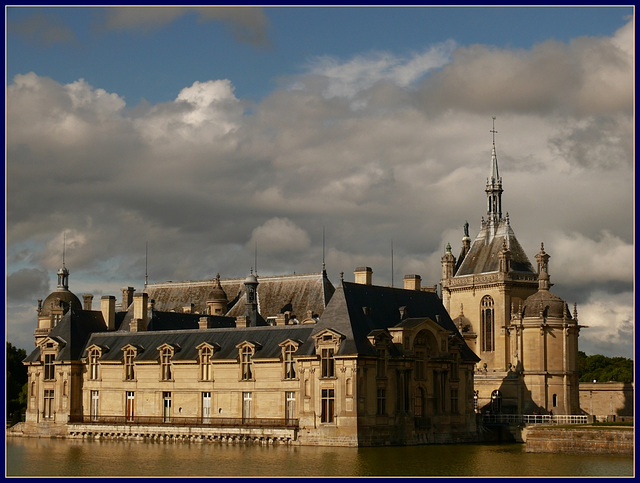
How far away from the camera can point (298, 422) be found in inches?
2884

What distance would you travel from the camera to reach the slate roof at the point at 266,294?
95438 mm

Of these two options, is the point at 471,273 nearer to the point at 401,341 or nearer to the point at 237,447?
the point at 401,341

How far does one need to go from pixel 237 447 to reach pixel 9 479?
20.6 metres

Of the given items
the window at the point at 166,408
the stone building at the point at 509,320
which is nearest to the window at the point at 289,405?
the window at the point at 166,408

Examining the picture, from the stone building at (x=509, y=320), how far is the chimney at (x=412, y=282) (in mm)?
10180

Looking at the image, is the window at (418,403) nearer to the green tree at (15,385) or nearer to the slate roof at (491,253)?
the slate roof at (491,253)

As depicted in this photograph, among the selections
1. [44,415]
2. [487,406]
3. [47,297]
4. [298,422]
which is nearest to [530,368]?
[487,406]

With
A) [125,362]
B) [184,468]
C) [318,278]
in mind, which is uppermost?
[318,278]

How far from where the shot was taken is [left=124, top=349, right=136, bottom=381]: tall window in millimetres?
82438

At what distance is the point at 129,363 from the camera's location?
82562 mm

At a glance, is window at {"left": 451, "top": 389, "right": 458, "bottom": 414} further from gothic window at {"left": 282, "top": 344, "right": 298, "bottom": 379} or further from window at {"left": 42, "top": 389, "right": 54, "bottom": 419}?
window at {"left": 42, "top": 389, "right": 54, "bottom": 419}

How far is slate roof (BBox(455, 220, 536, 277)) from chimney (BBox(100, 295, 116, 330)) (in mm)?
32447

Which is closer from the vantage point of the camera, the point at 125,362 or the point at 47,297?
the point at 125,362

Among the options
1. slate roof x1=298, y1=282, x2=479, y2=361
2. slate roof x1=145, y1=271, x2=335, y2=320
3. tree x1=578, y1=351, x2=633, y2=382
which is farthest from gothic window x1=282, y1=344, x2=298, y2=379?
tree x1=578, y1=351, x2=633, y2=382
